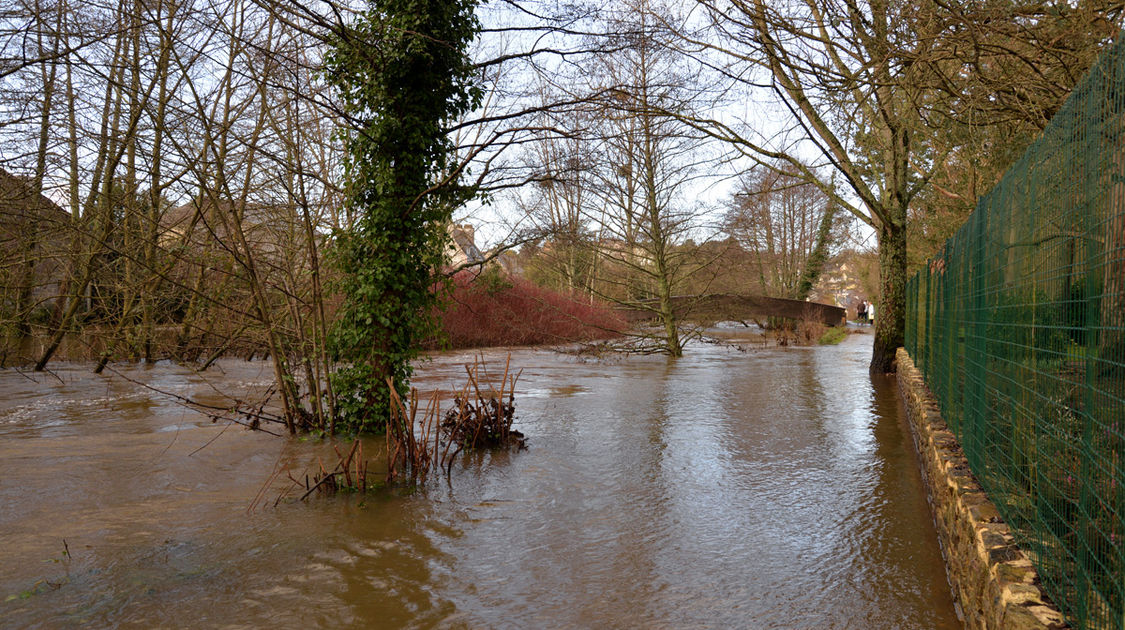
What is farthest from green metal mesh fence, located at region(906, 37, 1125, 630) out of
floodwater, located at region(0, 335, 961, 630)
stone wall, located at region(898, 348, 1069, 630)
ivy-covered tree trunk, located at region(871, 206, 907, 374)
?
ivy-covered tree trunk, located at region(871, 206, 907, 374)

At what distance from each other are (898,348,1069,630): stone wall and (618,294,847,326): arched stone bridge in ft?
44.1

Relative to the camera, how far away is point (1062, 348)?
2934 mm

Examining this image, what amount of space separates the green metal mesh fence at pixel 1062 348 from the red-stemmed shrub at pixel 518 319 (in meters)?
19.3

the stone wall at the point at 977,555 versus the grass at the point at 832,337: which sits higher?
the grass at the point at 832,337

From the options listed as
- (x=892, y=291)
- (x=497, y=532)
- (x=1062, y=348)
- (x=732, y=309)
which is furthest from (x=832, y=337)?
(x=1062, y=348)

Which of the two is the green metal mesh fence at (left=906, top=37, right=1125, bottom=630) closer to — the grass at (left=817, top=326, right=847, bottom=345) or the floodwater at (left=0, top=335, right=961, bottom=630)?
the floodwater at (left=0, top=335, right=961, bottom=630)

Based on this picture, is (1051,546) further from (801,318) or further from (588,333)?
(801,318)

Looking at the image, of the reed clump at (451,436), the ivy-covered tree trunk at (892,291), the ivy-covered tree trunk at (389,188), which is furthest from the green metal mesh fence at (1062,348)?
the ivy-covered tree trunk at (892,291)

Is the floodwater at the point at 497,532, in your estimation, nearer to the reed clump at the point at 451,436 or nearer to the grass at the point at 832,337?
the reed clump at the point at 451,436

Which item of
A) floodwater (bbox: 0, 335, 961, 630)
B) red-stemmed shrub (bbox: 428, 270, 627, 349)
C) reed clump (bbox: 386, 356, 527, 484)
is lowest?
floodwater (bbox: 0, 335, 961, 630)

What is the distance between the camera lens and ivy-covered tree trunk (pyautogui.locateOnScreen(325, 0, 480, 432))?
8.55 meters

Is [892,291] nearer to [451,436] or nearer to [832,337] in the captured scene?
[451,436]

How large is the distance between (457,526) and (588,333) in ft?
63.1

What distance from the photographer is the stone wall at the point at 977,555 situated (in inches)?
110
